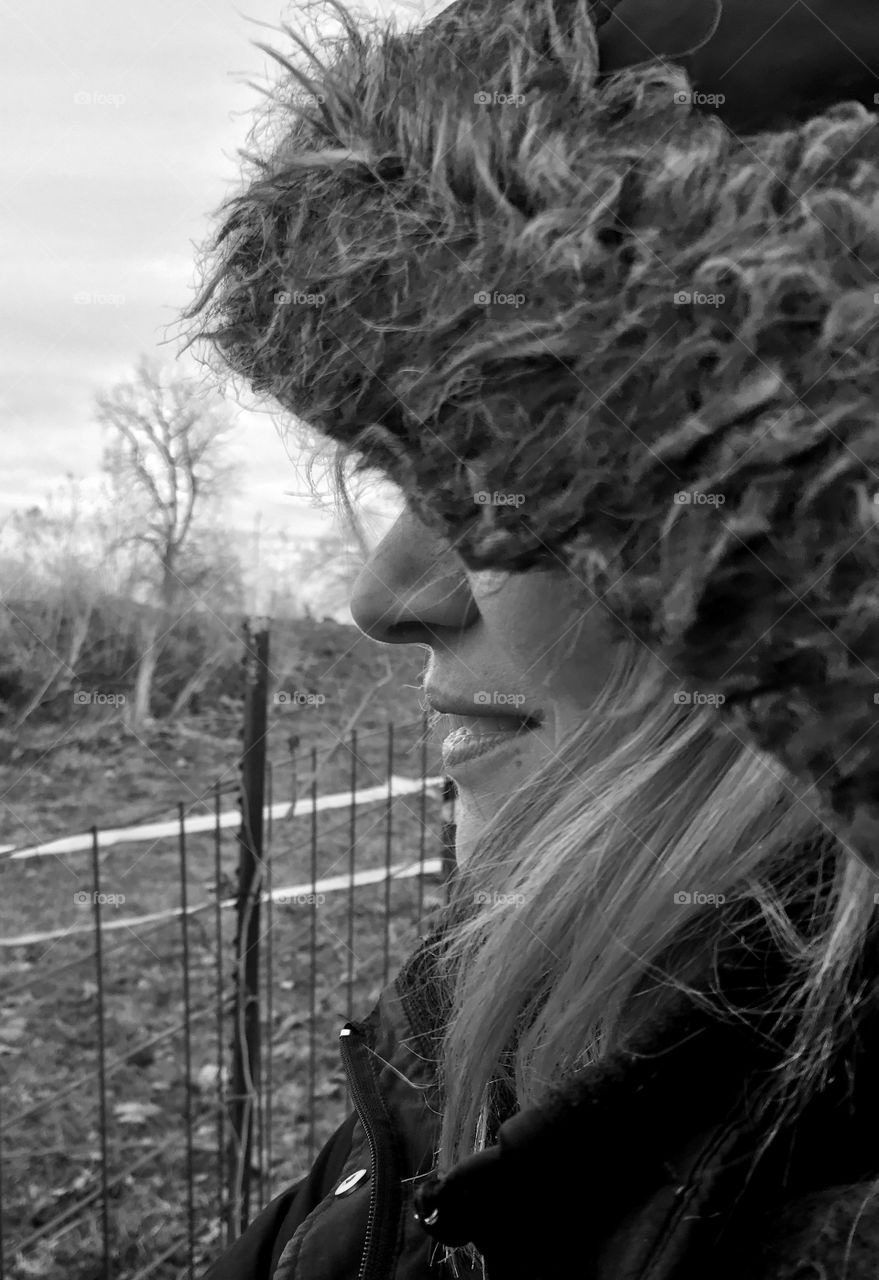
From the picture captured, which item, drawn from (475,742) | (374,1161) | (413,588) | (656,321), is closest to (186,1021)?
(374,1161)

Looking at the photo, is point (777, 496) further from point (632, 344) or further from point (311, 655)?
Answer: point (311, 655)

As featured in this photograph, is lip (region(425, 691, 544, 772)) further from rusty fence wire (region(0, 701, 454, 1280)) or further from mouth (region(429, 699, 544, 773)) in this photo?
rusty fence wire (region(0, 701, 454, 1280))

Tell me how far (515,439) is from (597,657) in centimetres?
20

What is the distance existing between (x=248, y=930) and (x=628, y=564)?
218cm

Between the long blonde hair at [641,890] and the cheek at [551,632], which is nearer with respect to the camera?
the long blonde hair at [641,890]

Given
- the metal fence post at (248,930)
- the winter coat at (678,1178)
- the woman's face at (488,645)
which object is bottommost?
the metal fence post at (248,930)

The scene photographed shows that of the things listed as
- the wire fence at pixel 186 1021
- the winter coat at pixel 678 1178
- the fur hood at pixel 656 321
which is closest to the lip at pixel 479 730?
the fur hood at pixel 656 321

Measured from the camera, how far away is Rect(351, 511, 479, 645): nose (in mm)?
927

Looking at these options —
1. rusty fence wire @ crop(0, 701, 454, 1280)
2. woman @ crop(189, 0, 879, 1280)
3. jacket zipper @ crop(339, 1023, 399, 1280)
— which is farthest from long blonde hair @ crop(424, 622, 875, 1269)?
rusty fence wire @ crop(0, 701, 454, 1280)

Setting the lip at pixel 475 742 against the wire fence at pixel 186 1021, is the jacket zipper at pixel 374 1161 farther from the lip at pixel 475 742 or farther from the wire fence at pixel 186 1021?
the wire fence at pixel 186 1021

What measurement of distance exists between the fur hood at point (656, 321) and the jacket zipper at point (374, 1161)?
0.59m

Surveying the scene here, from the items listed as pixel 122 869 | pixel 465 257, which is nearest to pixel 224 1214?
pixel 122 869

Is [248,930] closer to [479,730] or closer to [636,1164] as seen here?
[479,730]

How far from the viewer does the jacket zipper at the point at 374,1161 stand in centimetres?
91
